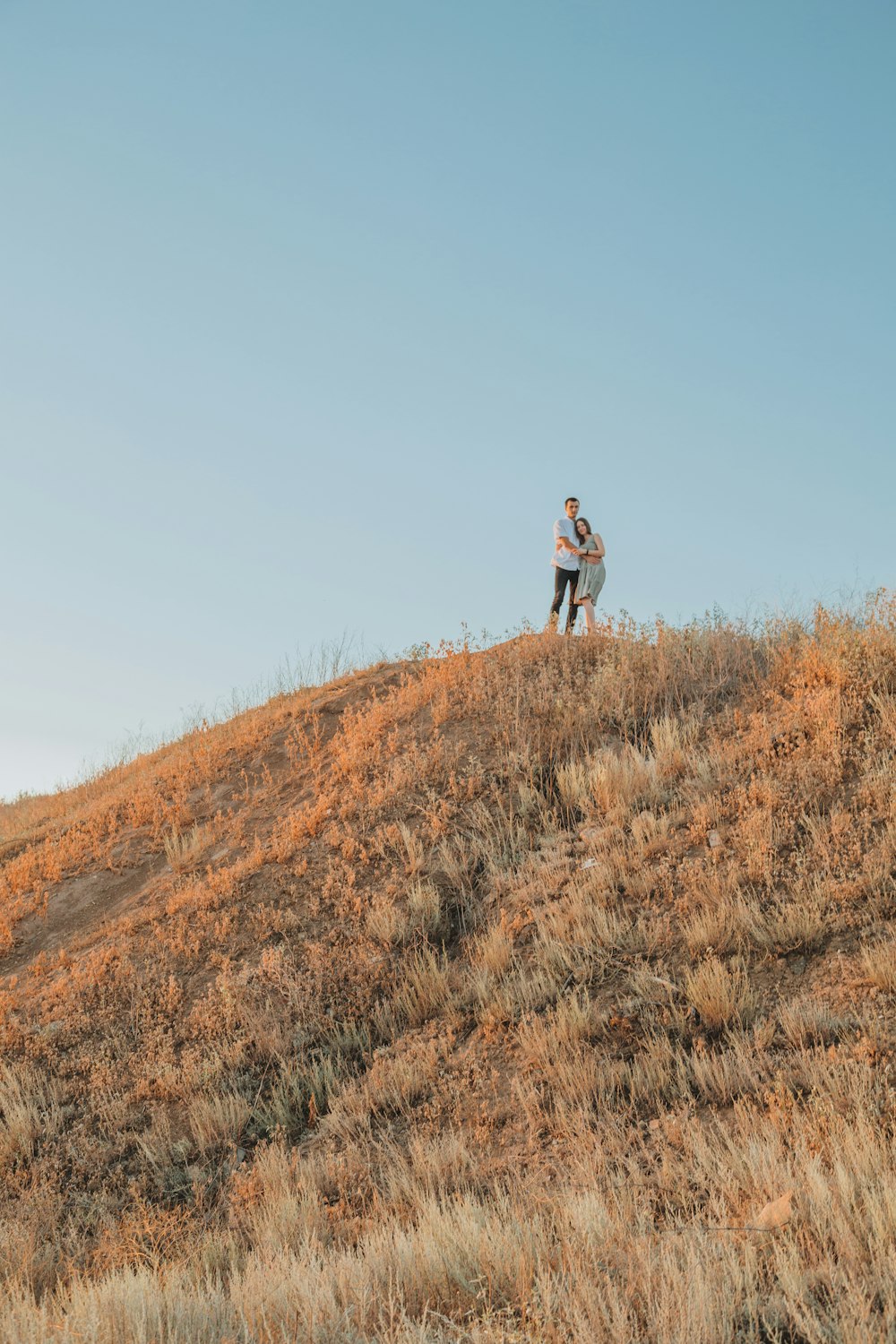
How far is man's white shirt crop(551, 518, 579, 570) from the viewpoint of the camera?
13664 millimetres

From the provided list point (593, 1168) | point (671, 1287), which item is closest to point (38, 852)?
point (593, 1168)

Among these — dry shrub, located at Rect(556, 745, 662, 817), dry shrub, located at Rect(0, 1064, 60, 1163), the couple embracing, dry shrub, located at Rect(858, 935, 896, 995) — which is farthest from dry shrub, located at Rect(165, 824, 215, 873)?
dry shrub, located at Rect(858, 935, 896, 995)

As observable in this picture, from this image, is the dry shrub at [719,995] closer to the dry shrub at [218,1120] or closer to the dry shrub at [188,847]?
the dry shrub at [218,1120]

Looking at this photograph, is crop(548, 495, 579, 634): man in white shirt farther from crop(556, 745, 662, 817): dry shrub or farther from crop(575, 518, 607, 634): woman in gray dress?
crop(556, 745, 662, 817): dry shrub

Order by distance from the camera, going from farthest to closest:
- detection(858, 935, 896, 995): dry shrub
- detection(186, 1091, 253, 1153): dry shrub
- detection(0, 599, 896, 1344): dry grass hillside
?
1. detection(186, 1091, 253, 1153): dry shrub
2. detection(858, 935, 896, 995): dry shrub
3. detection(0, 599, 896, 1344): dry grass hillside

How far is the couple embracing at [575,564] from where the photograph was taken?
44.8 feet

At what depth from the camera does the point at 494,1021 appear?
6.84 m

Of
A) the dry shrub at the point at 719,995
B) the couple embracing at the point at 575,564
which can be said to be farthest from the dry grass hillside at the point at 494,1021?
the couple embracing at the point at 575,564

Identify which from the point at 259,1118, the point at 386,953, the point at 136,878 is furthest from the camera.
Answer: the point at 136,878

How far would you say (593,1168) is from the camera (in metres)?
4.84

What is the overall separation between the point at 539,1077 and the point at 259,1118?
92.5 inches

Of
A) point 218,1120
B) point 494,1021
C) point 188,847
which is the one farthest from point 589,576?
point 218,1120

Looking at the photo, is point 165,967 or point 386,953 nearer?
point 386,953

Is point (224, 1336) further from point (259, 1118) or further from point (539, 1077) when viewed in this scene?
point (259, 1118)
